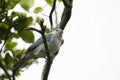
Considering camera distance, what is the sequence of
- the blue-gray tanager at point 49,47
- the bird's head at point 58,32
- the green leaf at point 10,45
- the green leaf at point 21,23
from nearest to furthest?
the green leaf at point 21,23
the green leaf at point 10,45
the bird's head at point 58,32
the blue-gray tanager at point 49,47

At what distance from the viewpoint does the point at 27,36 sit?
3.24 meters

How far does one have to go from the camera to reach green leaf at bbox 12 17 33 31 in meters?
3.16

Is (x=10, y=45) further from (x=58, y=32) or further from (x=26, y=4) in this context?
(x=58, y=32)

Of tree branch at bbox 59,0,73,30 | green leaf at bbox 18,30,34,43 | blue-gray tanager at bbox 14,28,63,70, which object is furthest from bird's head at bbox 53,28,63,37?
green leaf at bbox 18,30,34,43

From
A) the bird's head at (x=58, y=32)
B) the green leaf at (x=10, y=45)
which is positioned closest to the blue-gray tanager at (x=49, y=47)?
the bird's head at (x=58, y=32)

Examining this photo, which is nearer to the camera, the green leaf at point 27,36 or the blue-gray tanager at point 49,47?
the green leaf at point 27,36

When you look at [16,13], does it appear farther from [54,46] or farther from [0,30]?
[54,46]

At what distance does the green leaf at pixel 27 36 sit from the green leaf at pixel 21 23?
0.06 meters

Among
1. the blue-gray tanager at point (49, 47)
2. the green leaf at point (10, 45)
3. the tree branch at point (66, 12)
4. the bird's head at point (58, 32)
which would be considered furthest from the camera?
the blue-gray tanager at point (49, 47)

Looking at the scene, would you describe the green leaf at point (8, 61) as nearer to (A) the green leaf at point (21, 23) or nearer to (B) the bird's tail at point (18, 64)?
(B) the bird's tail at point (18, 64)

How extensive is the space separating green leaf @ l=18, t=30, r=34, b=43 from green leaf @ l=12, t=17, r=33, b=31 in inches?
2.3

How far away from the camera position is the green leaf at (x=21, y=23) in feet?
10.4

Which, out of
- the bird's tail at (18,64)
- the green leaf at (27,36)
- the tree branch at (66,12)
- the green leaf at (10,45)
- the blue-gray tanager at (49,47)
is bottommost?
the blue-gray tanager at (49,47)

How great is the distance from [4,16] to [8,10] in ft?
0.34
